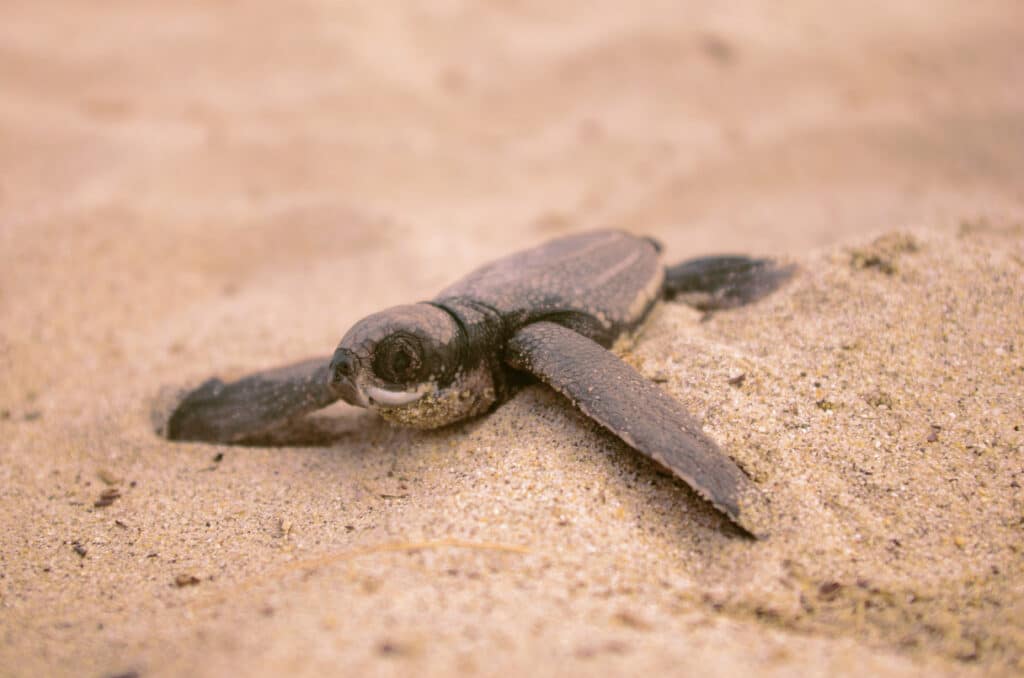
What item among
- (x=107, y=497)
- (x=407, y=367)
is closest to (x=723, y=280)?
(x=407, y=367)

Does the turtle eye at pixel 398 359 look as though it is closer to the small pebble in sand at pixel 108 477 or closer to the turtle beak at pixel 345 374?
the turtle beak at pixel 345 374

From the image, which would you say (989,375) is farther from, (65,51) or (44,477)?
(65,51)

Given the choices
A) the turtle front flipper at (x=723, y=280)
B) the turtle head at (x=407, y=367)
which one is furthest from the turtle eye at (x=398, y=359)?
the turtle front flipper at (x=723, y=280)

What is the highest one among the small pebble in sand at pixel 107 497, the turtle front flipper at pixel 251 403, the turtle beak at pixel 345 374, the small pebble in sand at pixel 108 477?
the turtle beak at pixel 345 374

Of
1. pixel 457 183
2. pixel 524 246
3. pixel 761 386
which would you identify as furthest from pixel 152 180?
pixel 761 386

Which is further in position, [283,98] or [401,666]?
[283,98]
